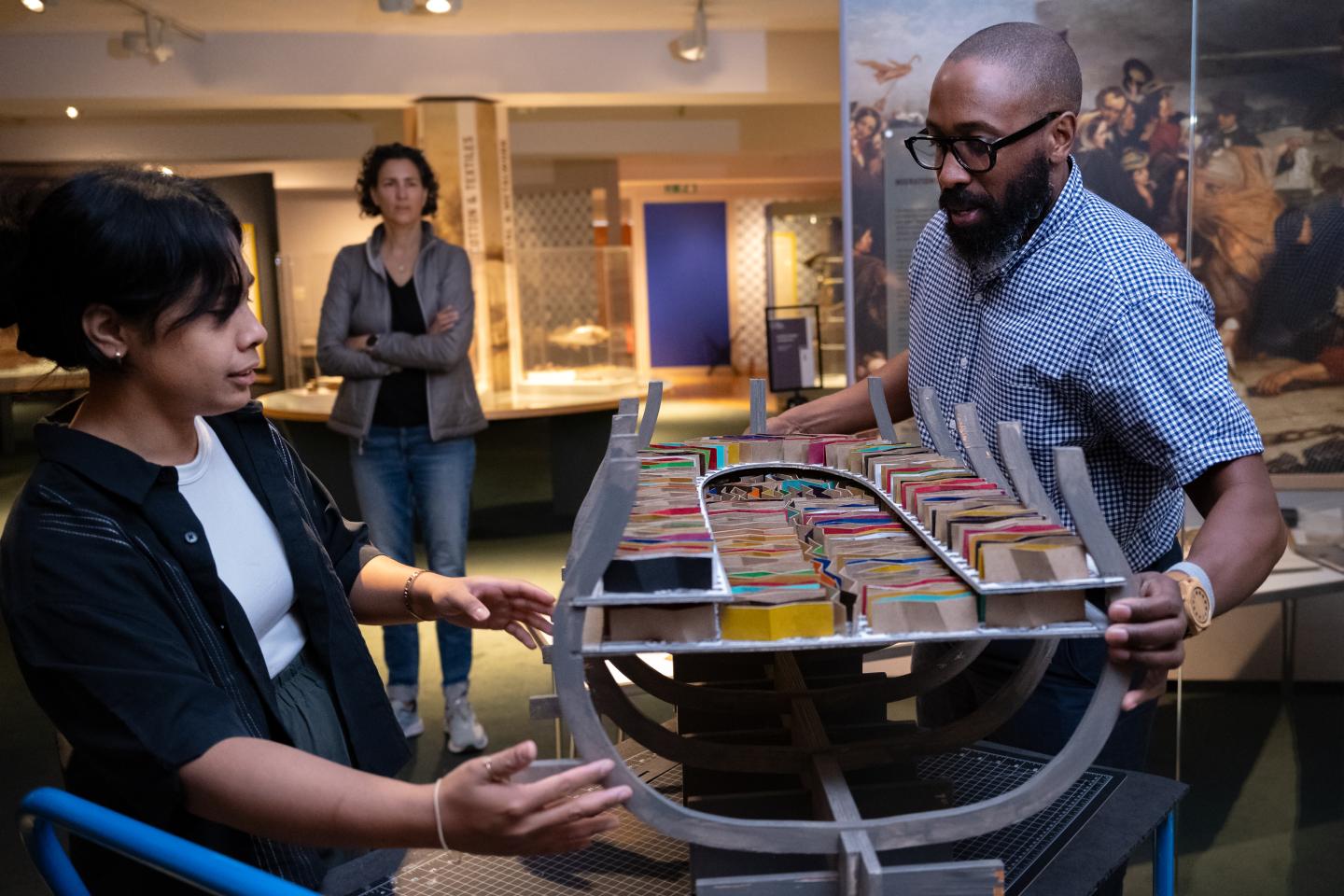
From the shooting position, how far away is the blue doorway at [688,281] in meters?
16.2

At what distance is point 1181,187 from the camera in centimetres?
364

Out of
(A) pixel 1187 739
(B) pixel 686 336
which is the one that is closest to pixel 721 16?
(A) pixel 1187 739

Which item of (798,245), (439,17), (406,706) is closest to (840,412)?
(406,706)

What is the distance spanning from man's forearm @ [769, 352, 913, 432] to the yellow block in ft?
3.22

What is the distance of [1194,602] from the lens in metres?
1.20

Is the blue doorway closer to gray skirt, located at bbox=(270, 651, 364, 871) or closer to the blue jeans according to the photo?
the blue jeans

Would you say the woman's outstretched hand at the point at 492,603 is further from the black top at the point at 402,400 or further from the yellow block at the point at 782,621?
the black top at the point at 402,400

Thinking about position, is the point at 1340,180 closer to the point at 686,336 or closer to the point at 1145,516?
the point at 1145,516

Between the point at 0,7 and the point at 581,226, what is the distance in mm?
6022

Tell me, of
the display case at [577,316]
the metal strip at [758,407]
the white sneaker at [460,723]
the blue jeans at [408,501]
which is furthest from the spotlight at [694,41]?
the metal strip at [758,407]

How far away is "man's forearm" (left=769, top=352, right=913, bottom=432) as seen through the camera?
6.57 feet

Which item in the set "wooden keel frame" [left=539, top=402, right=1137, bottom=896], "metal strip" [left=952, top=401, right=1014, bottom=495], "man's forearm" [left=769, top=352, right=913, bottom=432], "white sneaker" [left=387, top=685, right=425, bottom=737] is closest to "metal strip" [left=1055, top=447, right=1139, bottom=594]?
"wooden keel frame" [left=539, top=402, right=1137, bottom=896]

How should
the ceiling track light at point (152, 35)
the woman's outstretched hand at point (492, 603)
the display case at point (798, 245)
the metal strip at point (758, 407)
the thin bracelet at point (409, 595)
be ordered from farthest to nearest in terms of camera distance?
1. the display case at point (798, 245)
2. the ceiling track light at point (152, 35)
3. the metal strip at point (758, 407)
4. the thin bracelet at point (409, 595)
5. the woman's outstretched hand at point (492, 603)

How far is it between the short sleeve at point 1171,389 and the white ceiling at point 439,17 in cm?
638
